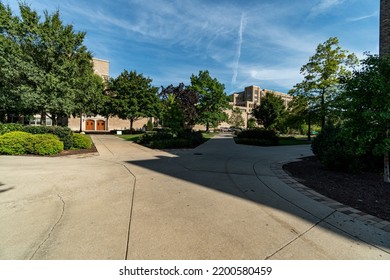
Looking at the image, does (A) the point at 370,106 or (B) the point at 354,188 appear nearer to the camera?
(B) the point at 354,188

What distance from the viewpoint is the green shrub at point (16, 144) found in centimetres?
979

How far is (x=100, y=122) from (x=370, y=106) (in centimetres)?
4800

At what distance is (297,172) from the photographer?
7234 millimetres

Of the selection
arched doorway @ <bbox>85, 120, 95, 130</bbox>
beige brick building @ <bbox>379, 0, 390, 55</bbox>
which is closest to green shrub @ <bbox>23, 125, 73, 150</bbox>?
A: beige brick building @ <bbox>379, 0, 390, 55</bbox>

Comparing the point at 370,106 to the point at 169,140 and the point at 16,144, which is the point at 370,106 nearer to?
the point at 169,140

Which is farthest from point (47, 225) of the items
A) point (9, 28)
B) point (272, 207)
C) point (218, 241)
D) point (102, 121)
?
point (102, 121)

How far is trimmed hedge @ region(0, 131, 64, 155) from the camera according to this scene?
9.81 metres

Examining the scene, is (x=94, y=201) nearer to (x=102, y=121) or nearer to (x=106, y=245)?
(x=106, y=245)

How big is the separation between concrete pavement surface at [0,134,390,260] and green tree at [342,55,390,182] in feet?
9.11

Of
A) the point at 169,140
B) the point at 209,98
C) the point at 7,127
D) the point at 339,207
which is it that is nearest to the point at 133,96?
the point at 209,98

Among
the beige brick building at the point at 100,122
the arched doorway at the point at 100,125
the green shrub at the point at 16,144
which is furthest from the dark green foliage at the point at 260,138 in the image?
the arched doorway at the point at 100,125

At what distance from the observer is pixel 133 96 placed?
33.0 meters

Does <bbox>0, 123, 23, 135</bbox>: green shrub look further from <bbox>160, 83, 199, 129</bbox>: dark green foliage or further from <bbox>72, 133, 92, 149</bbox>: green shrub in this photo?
→ <bbox>160, 83, 199, 129</bbox>: dark green foliage
